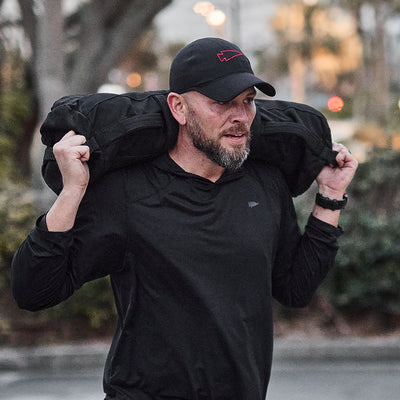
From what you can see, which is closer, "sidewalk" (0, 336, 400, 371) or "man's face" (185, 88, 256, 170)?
"man's face" (185, 88, 256, 170)

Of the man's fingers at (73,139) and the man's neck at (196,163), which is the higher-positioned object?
the man's fingers at (73,139)

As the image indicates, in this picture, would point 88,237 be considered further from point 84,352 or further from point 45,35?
point 45,35

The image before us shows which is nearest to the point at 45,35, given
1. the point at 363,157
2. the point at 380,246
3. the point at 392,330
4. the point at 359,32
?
the point at 363,157

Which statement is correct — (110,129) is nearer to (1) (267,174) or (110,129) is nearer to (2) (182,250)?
(2) (182,250)

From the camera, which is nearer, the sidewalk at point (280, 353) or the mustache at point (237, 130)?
the mustache at point (237, 130)

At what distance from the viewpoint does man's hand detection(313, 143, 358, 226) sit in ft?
8.28

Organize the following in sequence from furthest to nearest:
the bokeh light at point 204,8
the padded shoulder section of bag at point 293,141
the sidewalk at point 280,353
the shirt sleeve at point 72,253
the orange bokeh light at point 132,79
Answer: the orange bokeh light at point 132,79
the bokeh light at point 204,8
the sidewalk at point 280,353
the padded shoulder section of bag at point 293,141
the shirt sleeve at point 72,253

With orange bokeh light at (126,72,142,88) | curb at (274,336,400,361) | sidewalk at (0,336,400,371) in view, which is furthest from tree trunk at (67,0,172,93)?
orange bokeh light at (126,72,142,88)

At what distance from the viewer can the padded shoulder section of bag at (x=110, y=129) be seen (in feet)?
7.26

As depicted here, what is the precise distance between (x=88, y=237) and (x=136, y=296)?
0.24m

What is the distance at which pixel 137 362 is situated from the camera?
2197mm

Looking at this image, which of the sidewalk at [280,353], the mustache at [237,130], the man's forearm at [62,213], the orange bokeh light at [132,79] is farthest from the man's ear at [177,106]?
the orange bokeh light at [132,79]

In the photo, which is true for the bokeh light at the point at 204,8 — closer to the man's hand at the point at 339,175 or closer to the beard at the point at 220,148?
the man's hand at the point at 339,175

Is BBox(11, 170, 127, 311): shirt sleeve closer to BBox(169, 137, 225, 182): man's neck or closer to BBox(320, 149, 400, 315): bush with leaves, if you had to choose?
Result: BBox(169, 137, 225, 182): man's neck
